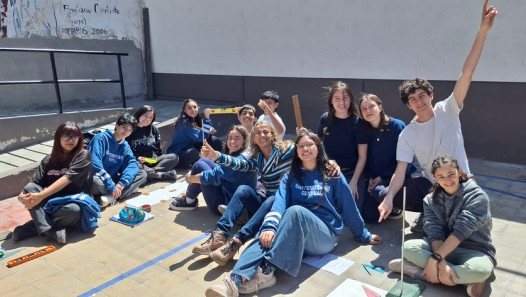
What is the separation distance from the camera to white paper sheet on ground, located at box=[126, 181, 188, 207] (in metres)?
4.89

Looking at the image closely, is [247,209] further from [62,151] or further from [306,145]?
[62,151]

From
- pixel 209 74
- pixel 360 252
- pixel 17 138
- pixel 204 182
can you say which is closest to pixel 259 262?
pixel 360 252

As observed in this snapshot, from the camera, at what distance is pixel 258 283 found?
2.93 metres

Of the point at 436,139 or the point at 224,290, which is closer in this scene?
the point at 224,290

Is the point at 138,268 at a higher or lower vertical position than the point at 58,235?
lower

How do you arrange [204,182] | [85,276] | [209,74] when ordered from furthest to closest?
[209,74]
[204,182]
[85,276]

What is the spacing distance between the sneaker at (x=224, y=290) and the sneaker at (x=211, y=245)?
576 millimetres

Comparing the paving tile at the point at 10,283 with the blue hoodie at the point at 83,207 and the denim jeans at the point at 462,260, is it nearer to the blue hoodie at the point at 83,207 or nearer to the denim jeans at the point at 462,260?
the blue hoodie at the point at 83,207

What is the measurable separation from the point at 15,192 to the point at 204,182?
9.42 ft

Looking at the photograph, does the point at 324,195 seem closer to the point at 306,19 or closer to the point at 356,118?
the point at 356,118

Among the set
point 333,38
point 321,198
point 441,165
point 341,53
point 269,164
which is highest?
point 333,38

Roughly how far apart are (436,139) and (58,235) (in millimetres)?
3553

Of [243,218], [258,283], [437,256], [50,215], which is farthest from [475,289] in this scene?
[50,215]

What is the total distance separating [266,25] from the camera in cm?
788
